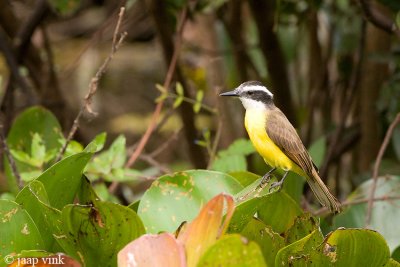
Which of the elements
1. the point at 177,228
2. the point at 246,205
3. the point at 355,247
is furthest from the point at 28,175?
the point at 355,247

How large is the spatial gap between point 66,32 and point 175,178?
584 cm

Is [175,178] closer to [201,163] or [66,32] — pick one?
[201,163]

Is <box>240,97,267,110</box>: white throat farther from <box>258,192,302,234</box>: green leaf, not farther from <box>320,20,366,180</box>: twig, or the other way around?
<box>258,192,302,234</box>: green leaf

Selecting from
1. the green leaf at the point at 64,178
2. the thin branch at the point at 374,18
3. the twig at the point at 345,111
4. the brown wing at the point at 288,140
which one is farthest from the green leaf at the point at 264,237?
the twig at the point at 345,111

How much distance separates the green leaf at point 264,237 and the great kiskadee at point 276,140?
2.27 ft

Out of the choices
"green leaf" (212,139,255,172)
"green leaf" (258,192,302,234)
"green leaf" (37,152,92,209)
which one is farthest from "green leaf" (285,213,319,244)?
"green leaf" (212,139,255,172)

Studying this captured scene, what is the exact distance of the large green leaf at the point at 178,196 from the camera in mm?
1981

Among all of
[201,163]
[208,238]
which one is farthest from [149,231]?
[201,163]

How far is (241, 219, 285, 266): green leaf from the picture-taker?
6.00 feet

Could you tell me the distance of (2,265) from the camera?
1.79 metres

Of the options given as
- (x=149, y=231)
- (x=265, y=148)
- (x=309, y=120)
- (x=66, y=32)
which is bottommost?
(x=66, y=32)

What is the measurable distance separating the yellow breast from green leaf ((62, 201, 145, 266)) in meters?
1.06

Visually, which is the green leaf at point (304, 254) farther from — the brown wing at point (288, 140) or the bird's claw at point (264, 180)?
the brown wing at point (288, 140)

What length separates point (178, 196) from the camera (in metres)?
2.03
